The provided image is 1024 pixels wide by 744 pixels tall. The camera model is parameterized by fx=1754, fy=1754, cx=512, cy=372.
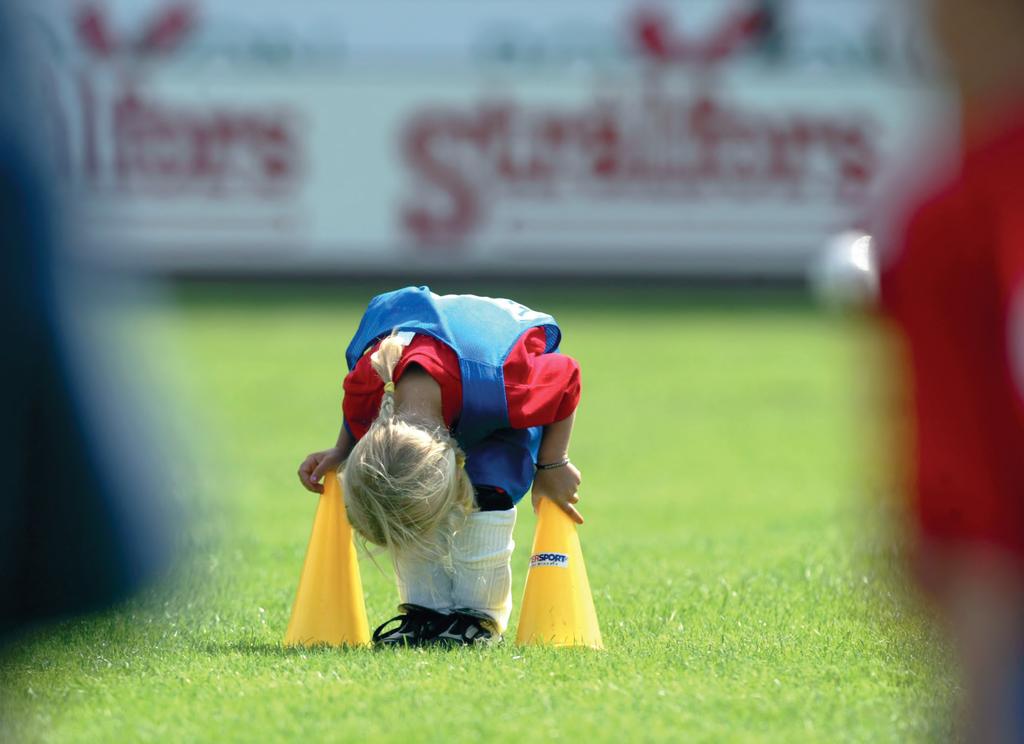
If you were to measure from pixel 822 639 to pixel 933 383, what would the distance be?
302 centimetres

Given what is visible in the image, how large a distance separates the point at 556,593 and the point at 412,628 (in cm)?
37

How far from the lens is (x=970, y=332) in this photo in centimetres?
146

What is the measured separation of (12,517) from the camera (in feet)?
6.20

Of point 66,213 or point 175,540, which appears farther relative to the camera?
point 175,540

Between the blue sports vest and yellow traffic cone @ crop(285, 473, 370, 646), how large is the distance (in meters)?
0.38

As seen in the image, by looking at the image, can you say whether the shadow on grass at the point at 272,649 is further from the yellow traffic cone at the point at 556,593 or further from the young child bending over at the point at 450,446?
the yellow traffic cone at the point at 556,593

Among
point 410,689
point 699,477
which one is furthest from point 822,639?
point 699,477

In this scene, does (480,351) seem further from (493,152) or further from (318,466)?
(493,152)

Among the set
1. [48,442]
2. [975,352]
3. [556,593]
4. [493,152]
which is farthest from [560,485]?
[493,152]

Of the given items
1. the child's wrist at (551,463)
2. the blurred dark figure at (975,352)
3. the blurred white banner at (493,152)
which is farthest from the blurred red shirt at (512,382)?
the blurred white banner at (493,152)

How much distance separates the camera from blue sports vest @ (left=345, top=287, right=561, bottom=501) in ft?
13.6

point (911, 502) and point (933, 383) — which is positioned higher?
point (933, 383)

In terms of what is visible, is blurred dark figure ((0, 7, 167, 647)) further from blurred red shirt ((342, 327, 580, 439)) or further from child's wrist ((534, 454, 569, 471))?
child's wrist ((534, 454, 569, 471))

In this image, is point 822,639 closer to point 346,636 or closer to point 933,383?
point 346,636
